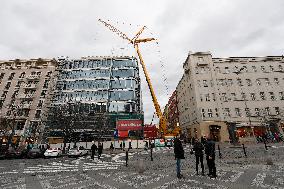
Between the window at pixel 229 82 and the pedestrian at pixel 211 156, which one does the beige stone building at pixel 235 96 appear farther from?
the pedestrian at pixel 211 156

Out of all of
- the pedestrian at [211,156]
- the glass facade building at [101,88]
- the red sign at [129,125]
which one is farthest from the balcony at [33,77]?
the pedestrian at [211,156]

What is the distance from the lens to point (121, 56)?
190 feet

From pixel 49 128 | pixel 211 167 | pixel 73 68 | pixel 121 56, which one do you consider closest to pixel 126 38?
pixel 121 56

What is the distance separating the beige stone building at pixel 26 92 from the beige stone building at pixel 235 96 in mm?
38537

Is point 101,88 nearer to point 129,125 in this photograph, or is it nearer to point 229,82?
point 129,125

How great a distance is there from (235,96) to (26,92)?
53002 millimetres

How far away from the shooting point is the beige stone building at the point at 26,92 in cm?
4991

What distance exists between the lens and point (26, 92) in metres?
55.1

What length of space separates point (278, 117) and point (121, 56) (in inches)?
1607

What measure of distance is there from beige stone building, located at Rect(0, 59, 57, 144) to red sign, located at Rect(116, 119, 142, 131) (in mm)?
19941

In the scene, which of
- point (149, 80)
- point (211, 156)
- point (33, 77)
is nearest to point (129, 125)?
point (149, 80)

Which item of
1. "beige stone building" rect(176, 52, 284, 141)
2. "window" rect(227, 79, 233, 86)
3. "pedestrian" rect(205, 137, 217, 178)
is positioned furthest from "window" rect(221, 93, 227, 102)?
"pedestrian" rect(205, 137, 217, 178)

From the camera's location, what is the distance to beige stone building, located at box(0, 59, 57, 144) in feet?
164

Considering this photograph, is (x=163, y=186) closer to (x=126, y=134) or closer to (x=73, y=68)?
(x=126, y=134)
